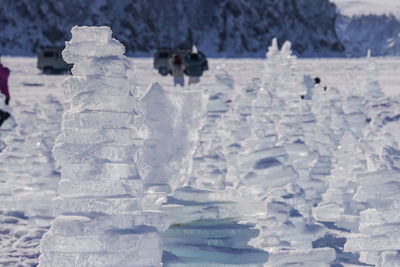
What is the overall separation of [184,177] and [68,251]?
11574mm

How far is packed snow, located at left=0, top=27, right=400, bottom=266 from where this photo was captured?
10078mm

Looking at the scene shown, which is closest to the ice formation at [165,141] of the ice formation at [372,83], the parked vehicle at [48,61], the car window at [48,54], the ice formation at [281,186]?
the ice formation at [281,186]

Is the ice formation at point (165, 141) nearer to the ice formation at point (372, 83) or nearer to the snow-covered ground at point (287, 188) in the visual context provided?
the snow-covered ground at point (287, 188)

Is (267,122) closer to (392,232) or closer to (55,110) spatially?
(392,232)

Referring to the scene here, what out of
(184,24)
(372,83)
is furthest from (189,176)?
(184,24)

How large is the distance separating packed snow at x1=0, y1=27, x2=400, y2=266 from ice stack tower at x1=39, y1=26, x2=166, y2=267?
0.01m

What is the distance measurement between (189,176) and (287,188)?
397cm

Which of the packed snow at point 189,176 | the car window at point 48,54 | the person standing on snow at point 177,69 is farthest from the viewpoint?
the car window at point 48,54

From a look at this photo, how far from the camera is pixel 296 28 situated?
131000mm

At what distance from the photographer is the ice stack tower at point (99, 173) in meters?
9.71

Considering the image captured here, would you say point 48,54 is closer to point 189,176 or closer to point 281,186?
point 189,176

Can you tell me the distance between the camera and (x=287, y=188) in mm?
17312

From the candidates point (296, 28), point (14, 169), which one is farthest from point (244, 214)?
point (296, 28)

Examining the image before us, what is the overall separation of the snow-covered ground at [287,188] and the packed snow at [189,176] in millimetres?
33
